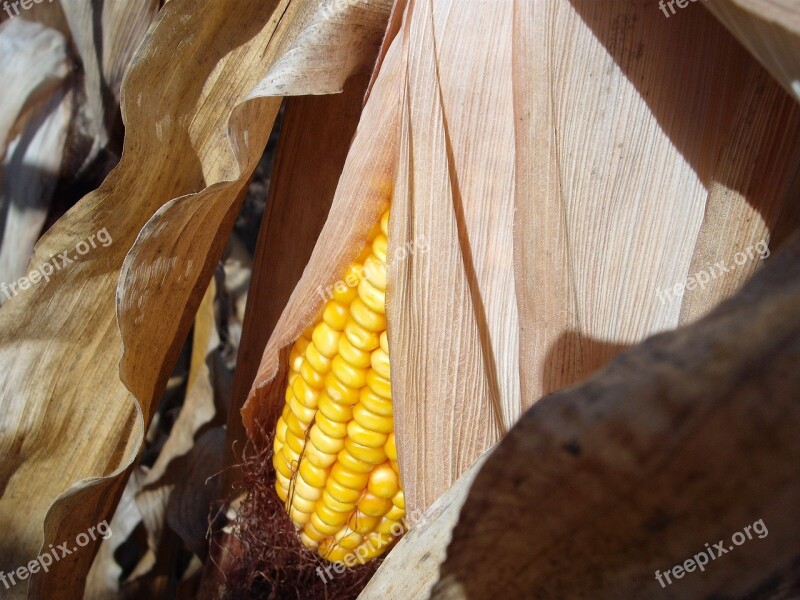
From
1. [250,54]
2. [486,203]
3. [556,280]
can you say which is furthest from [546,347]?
[250,54]

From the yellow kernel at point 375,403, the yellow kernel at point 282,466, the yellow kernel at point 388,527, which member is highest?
the yellow kernel at point 375,403

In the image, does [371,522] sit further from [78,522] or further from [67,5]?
[67,5]

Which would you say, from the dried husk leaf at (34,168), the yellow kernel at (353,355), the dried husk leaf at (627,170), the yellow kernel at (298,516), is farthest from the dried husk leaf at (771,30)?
the dried husk leaf at (34,168)

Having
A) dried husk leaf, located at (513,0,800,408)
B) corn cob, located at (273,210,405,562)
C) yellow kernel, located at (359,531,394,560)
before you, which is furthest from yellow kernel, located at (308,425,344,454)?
dried husk leaf, located at (513,0,800,408)

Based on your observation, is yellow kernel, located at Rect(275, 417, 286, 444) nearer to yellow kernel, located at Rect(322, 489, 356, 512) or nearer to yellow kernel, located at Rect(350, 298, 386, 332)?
yellow kernel, located at Rect(322, 489, 356, 512)

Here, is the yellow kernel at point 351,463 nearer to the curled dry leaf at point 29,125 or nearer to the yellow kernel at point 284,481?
the yellow kernel at point 284,481

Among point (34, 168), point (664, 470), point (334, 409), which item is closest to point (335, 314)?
point (334, 409)

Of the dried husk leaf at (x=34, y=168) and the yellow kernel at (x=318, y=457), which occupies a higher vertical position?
the dried husk leaf at (x=34, y=168)

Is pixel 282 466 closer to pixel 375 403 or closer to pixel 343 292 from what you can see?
pixel 375 403
